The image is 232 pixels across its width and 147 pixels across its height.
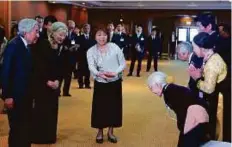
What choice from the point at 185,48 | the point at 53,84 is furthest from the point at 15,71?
the point at 185,48

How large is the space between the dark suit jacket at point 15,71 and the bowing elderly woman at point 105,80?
1.43 metres

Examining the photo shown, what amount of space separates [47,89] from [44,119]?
0.37 metres

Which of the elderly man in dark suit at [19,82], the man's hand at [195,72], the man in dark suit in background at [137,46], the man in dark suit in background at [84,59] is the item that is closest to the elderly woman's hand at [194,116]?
the man's hand at [195,72]

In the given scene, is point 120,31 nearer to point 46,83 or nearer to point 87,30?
point 87,30

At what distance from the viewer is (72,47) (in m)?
9.99

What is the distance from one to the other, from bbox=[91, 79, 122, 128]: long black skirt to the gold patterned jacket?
1.86 metres

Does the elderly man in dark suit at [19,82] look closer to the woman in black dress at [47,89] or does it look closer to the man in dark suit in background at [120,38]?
the woman in black dress at [47,89]

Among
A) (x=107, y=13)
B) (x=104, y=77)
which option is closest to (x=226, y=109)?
(x=104, y=77)

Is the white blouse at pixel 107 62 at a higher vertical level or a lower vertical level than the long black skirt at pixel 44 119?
higher

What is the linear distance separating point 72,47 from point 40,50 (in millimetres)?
4714

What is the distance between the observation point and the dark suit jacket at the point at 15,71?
4.02m

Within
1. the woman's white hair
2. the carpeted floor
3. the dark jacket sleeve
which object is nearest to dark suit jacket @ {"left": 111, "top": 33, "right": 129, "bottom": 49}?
the carpeted floor

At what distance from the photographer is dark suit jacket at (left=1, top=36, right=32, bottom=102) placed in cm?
402

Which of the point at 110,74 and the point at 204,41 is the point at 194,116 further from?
the point at 110,74
